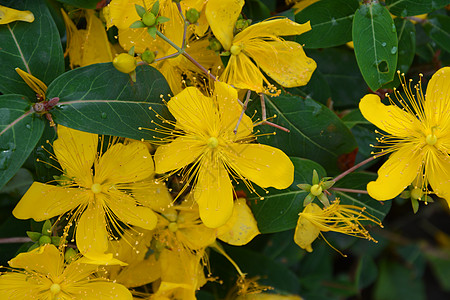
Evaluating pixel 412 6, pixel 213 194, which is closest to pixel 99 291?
pixel 213 194

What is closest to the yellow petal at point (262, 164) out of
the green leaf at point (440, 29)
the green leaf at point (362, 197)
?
the green leaf at point (362, 197)

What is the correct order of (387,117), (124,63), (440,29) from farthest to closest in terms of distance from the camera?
(440,29) → (387,117) → (124,63)

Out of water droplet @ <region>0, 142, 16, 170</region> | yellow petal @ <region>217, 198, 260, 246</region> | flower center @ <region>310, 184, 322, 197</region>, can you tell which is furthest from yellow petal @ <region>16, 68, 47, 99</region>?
flower center @ <region>310, 184, 322, 197</region>

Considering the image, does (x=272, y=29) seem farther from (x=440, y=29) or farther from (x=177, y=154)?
(x=440, y=29)

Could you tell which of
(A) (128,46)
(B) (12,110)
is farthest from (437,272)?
(B) (12,110)

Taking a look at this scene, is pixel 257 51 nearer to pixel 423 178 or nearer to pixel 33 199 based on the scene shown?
pixel 423 178

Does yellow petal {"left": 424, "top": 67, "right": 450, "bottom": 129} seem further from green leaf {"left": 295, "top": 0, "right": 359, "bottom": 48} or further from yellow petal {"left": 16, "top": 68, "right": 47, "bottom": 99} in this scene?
yellow petal {"left": 16, "top": 68, "right": 47, "bottom": 99}
